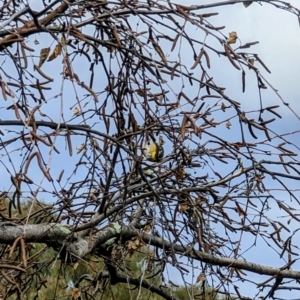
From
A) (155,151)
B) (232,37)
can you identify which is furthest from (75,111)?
(232,37)

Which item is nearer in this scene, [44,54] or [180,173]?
[44,54]

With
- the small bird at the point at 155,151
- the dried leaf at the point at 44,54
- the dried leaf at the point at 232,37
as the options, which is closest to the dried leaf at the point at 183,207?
the small bird at the point at 155,151

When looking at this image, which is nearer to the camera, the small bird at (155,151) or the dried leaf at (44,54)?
the dried leaf at (44,54)

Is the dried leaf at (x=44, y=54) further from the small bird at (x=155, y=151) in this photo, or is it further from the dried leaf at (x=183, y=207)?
the dried leaf at (x=183, y=207)

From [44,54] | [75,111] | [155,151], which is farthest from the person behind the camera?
[155,151]

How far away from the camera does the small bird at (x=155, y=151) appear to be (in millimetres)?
2673

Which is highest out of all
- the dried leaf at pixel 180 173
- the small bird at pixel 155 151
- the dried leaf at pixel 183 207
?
the small bird at pixel 155 151

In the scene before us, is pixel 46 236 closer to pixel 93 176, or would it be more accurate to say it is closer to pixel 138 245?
pixel 93 176

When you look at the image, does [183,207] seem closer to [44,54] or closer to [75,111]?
[75,111]

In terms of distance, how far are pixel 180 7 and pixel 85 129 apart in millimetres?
573

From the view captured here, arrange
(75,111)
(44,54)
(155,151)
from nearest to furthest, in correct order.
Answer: (44,54) → (75,111) → (155,151)

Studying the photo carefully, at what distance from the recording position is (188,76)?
6.61 ft

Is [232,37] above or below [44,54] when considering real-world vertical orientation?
above

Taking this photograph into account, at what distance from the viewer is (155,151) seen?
271cm
